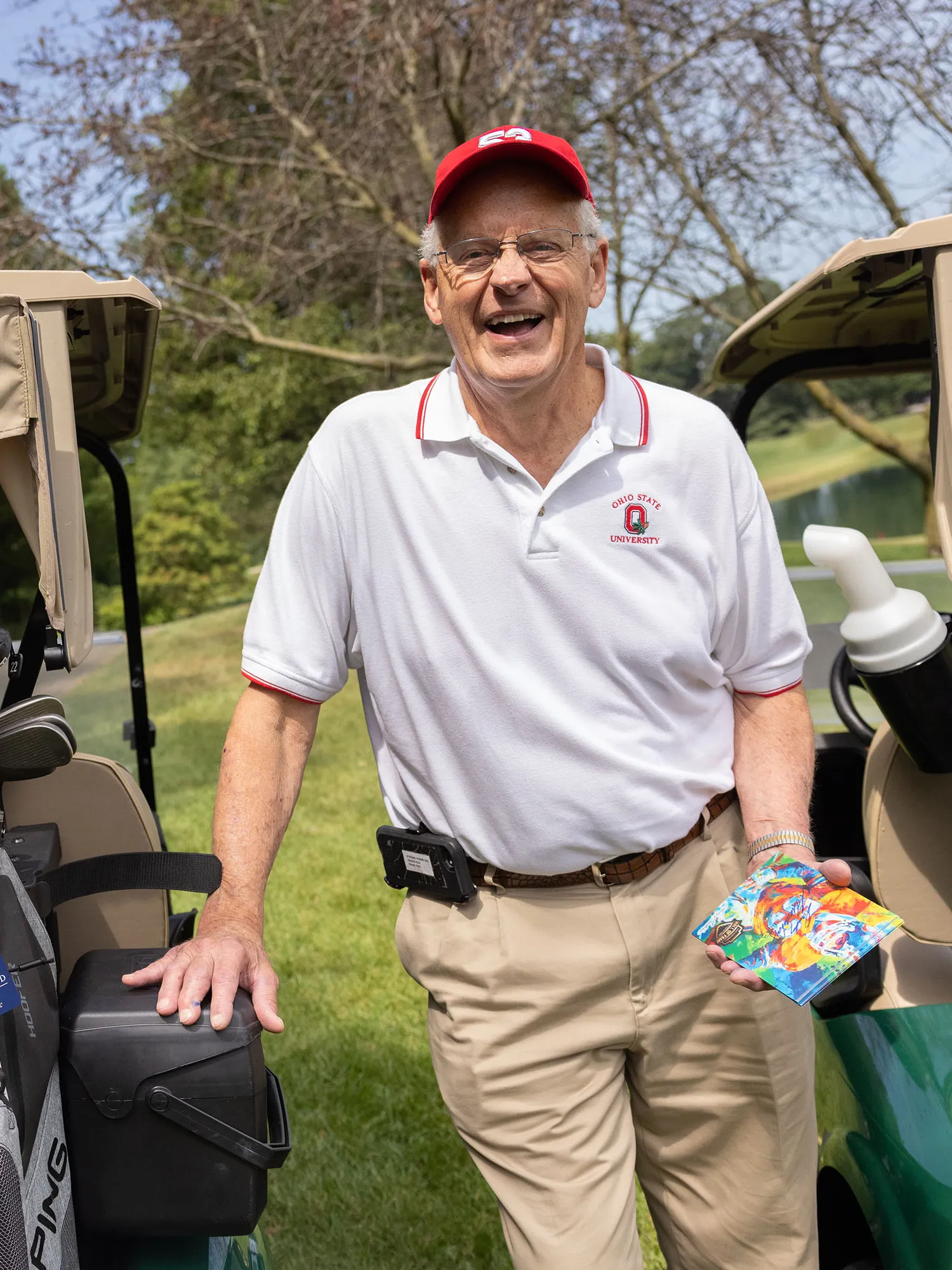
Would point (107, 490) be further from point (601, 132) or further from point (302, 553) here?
point (302, 553)

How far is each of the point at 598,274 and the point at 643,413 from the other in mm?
255

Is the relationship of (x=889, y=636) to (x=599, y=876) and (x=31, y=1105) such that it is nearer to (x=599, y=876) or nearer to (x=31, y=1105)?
(x=599, y=876)

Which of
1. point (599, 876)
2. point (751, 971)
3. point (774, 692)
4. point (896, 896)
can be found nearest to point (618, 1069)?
point (599, 876)

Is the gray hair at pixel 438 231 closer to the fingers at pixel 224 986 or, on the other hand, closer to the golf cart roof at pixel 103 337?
the golf cart roof at pixel 103 337

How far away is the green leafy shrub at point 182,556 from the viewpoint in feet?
56.2

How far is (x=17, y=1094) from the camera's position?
1.41 m

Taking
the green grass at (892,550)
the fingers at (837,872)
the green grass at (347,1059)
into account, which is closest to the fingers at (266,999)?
the fingers at (837,872)

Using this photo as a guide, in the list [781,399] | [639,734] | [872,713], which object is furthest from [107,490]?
[639,734]

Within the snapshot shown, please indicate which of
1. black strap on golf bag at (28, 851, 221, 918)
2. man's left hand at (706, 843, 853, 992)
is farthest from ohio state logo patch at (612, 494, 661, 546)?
black strap on golf bag at (28, 851, 221, 918)

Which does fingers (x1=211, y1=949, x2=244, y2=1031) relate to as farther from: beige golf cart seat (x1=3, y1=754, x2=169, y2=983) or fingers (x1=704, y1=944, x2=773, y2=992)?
beige golf cart seat (x1=3, y1=754, x2=169, y2=983)

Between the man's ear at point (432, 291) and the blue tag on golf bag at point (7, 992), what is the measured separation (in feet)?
3.92

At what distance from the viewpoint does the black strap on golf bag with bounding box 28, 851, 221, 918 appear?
5.89ft

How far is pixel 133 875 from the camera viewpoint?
5.93 feet

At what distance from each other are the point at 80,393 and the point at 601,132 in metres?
6.52
